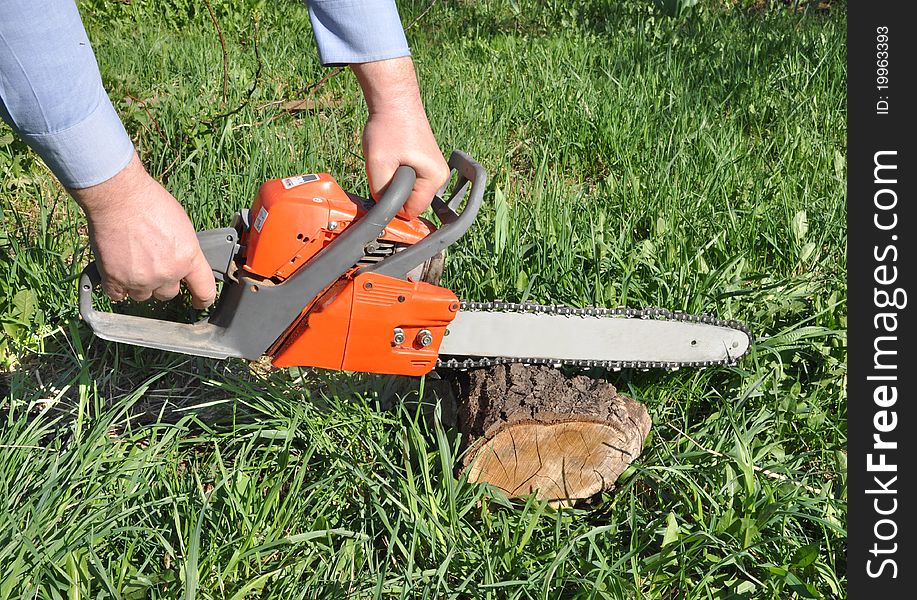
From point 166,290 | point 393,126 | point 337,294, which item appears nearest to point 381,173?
point 393,126

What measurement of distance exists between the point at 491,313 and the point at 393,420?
1.57 ft

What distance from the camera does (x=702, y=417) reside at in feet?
9.67

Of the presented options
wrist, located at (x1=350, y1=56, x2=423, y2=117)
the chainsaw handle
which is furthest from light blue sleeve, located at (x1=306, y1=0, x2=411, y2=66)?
the chainsaw handle

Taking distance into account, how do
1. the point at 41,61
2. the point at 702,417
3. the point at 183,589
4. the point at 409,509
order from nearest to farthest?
the point at 41,61 → the point at 183,589 → the point at 409,509 → the point at 702,417

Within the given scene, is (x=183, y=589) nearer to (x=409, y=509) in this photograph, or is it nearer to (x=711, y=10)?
(x=409, y=509)

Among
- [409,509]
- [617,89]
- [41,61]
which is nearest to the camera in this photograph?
[41,61]

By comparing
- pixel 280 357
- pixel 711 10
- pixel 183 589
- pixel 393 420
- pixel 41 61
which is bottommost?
pixel 183 589

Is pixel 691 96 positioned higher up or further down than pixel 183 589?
higher up

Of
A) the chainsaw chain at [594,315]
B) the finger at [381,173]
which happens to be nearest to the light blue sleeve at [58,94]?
the finger at [381,173]

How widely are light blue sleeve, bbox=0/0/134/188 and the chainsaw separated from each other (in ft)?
1.75

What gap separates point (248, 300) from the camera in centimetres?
232

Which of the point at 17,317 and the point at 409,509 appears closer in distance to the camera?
the point at 409,509

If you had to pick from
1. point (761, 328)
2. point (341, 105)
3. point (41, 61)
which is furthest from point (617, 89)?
point (41, 61)

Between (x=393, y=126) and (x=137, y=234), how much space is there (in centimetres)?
73
